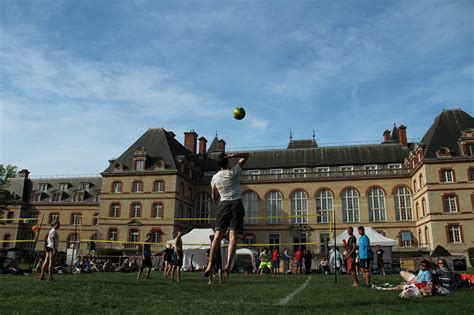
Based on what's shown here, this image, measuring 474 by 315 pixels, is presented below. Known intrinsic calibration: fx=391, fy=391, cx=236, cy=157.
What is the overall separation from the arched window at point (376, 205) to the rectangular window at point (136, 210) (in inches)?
1063

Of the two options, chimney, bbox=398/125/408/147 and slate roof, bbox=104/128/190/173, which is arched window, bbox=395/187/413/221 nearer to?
chimney, bbox=398/125/408/147

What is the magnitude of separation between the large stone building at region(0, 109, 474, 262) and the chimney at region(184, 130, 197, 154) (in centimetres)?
429

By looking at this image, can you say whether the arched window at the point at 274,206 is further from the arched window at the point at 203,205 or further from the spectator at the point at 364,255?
the spectator at the point at 364,255

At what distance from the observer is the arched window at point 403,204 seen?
45062 mm

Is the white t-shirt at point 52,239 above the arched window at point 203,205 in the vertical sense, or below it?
below

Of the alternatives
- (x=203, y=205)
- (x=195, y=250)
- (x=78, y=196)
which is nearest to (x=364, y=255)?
(x=195, y=250)

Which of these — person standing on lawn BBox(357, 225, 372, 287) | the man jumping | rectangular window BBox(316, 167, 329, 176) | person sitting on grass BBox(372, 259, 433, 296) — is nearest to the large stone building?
rectangular window BBox(316, 167, 329, 176)

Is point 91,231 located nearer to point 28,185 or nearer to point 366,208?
point 28,185

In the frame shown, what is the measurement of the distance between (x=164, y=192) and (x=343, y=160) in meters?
22.7

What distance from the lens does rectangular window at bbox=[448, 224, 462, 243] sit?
127 ft

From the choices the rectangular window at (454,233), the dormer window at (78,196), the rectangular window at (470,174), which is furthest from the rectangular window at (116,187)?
the rectangular window at (470,174)

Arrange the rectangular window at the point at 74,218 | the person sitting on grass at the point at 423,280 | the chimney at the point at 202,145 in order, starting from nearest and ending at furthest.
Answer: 1. the person sitting on grass at the point at 423,280
2. the rectangular window at the point at 74,218
3. the chimney at the point at 202,145

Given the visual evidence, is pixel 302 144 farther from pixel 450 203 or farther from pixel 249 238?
pixel 450 203

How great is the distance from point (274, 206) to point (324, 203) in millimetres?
6119
